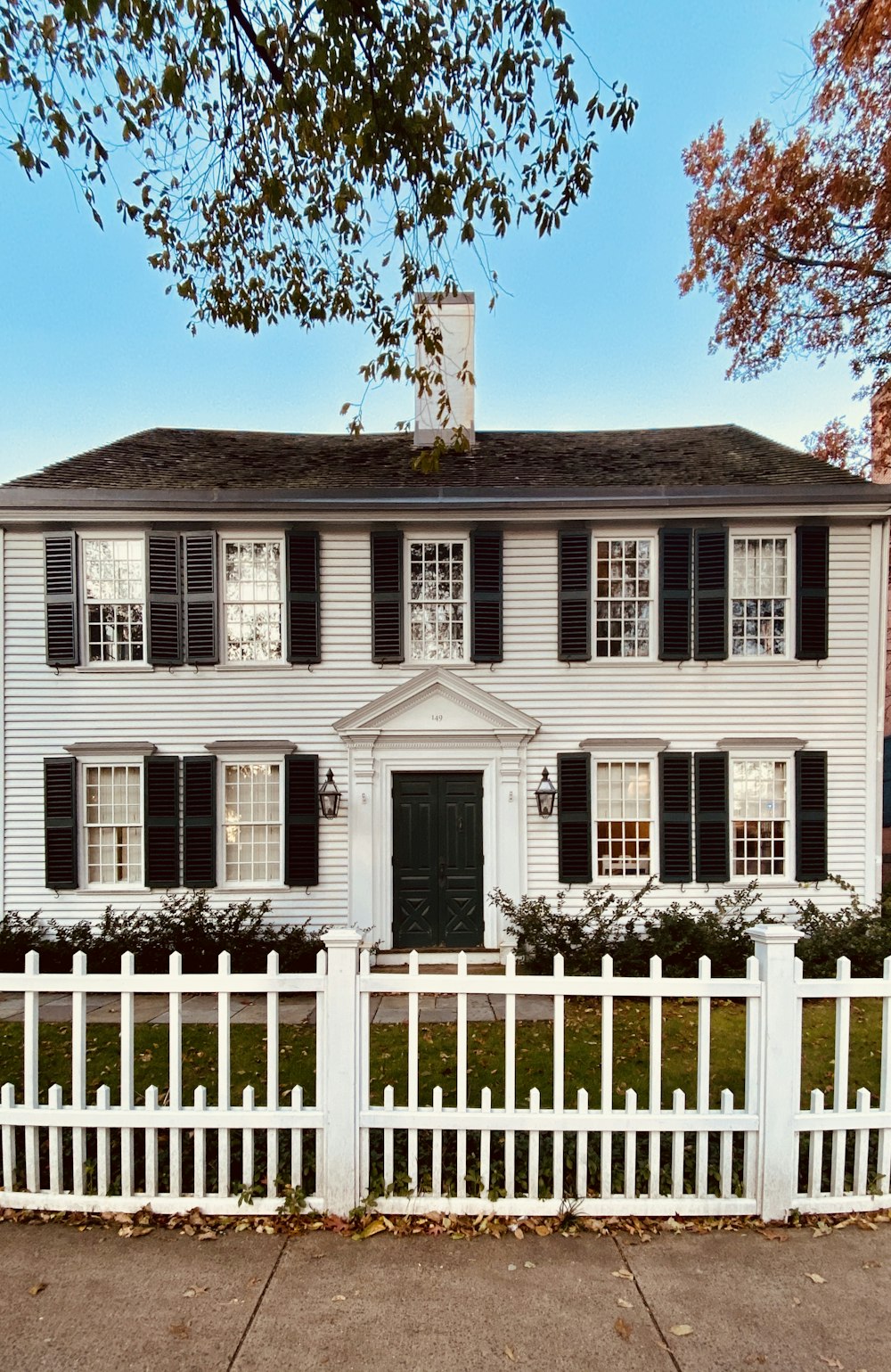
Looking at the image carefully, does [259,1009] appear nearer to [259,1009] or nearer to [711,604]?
[259,1009]

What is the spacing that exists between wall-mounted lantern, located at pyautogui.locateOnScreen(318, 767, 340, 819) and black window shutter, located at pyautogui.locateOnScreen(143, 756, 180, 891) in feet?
6.39

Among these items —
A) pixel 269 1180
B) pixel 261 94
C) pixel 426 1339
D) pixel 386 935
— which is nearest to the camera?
pixel 426 1339

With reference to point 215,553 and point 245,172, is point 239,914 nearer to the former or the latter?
point 215,553

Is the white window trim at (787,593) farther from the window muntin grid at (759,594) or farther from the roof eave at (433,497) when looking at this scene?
the roof eave at (433,497)

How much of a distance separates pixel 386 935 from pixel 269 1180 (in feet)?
19.1

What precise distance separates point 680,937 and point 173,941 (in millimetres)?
6070

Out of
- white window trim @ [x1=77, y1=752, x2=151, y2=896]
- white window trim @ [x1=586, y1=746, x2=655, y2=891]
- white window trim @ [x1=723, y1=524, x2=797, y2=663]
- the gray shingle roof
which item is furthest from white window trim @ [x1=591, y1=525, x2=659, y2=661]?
white window trim @ [x1=77, y1=752, x2=151, y2=896]

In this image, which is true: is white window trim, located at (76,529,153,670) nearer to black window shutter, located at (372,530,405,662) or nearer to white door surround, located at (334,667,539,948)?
white door surround, located at (334,667,539,948)

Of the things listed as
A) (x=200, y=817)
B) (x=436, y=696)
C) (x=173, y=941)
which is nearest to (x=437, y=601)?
(x=436, y=696)

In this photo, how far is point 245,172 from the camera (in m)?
5.54

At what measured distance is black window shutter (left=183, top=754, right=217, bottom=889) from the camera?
9078mm

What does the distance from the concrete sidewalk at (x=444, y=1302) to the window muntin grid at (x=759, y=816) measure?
21.2 ft

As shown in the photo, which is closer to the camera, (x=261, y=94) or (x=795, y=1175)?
(x=795, y=1175)

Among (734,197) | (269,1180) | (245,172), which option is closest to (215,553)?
(245,172)
